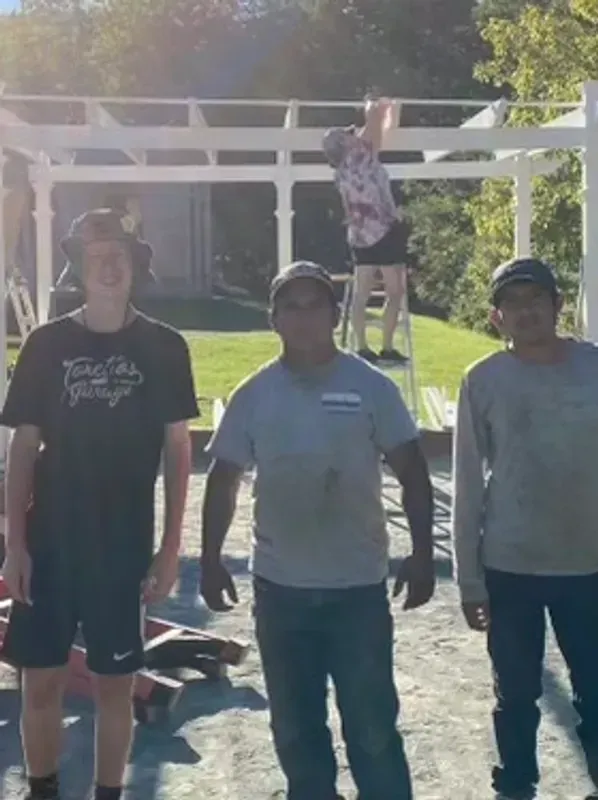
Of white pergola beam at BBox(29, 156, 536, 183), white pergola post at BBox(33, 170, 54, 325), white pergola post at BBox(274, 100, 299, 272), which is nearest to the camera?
white pergola post at BBox(274, 100, 299, 272)

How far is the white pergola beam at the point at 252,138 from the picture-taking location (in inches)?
341

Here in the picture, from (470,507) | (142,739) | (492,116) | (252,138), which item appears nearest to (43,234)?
(252,138)

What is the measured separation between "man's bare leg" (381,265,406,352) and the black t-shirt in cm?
440

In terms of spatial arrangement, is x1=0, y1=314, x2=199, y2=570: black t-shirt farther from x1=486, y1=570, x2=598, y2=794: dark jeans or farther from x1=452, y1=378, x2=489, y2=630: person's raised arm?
x1=486, y1=570, x2=598, y2=794: dark jeans

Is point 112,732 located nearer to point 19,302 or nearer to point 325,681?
point 325,681

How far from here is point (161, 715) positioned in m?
5.10

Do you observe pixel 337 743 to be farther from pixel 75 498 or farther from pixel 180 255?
pixel 180 255

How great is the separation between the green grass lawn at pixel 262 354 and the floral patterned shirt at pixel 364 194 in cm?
435

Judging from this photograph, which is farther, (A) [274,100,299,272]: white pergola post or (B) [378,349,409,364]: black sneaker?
(A) [274,100,299,272]: white pergola post

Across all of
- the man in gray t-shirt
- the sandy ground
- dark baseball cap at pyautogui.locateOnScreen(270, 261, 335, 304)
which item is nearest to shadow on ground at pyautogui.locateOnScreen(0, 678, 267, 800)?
the sandy ground

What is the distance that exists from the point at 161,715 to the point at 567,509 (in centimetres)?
195

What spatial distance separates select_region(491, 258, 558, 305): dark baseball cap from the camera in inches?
152

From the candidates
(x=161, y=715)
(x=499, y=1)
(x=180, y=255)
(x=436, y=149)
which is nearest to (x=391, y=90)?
(x=499, y=1)

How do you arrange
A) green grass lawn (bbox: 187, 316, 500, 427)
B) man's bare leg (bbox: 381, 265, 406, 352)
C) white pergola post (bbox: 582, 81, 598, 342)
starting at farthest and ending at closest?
green grass lawn (bbox: 187, 316, 500, 427)
white pergola post (bbox: 582, 81, 598, 342)
man's bare leg (bbox: 381, 265, 406, 352)
